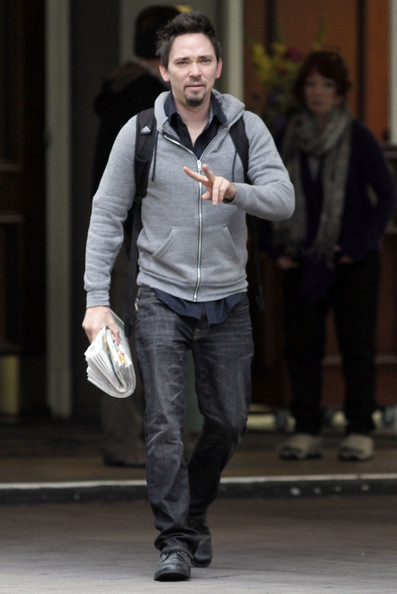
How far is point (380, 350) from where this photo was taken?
11.4 m

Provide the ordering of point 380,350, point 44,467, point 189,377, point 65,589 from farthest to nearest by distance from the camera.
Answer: point 380,350
point 189,377
point 44,467
point 65,589

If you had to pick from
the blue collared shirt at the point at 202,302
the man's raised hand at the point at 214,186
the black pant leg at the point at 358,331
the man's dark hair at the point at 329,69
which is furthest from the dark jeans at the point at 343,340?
the man's raised hand at the point at 214,186

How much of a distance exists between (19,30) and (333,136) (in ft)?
10.7

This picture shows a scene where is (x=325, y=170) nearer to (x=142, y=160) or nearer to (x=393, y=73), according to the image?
(x=393, y=73)

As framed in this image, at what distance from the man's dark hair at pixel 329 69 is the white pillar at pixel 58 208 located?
2.69m

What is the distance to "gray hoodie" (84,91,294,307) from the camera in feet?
19.2

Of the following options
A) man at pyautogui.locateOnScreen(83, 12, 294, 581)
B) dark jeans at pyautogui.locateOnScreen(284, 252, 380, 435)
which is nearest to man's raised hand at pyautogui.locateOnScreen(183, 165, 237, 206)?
man at pyautogui.locateOnScreen(83, 12, 294, 581)

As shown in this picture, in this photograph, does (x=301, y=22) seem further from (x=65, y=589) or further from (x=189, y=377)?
(x=65, y=589)

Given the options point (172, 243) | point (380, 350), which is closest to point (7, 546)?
point (172, 243)

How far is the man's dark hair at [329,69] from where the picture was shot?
916cm

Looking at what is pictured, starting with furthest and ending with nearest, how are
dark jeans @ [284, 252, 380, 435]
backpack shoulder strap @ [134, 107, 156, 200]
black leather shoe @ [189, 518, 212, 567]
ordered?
dark jeans @ [284, 252, 380, 435], black leather shoe @ [189, 518, 212, 567], backpack shoulder strap @ [134, 107, 156, 200]

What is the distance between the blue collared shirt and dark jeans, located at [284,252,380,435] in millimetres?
3220

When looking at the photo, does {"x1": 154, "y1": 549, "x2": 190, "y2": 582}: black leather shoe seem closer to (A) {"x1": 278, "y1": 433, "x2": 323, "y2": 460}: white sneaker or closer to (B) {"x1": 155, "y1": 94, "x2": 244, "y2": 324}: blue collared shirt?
(B) {"x1": 155, "y1": 94, "x2": 244, "y2": 324}: blue collared shirt

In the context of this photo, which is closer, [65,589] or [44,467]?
[65,589]
